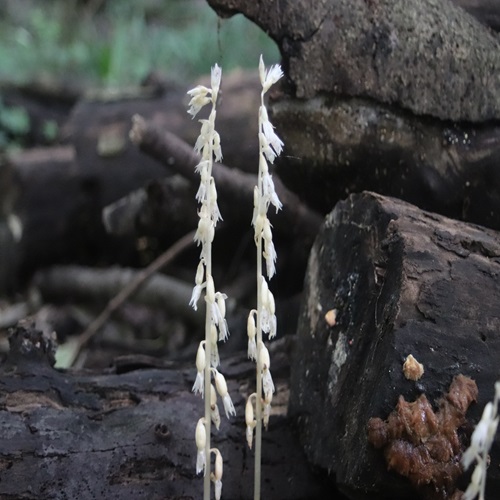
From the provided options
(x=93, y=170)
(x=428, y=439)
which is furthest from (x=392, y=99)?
(x=93, y=170)

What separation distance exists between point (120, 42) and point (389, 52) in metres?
6.77

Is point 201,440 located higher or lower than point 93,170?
higher

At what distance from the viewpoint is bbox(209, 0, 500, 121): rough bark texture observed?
202cm

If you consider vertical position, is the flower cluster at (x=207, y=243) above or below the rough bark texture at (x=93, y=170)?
above

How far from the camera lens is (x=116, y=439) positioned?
6.50ft

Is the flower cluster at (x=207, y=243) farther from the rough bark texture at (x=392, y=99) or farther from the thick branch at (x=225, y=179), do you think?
the thick branch at (x=225, y=179)

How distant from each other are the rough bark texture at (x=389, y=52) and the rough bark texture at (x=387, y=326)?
38 cm

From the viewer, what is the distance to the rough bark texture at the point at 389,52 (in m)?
2.02

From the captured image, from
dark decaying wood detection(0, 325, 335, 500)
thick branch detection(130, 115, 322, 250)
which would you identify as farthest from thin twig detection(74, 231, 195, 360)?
dark decaying wood detection(0, 325, 335, 500)

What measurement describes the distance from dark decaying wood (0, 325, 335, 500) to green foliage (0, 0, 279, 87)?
15.0ft

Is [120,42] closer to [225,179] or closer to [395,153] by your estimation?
[225,179]

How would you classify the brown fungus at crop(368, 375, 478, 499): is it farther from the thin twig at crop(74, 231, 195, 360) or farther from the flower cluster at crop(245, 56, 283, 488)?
the thin twig at crop(74, 231, 195, 360)

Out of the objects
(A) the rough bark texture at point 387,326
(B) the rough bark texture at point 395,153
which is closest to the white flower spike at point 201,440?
(A) the rough bark texture at point 387,326

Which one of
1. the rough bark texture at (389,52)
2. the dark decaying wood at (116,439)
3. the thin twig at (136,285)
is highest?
the rough bark texture at (389,52)
